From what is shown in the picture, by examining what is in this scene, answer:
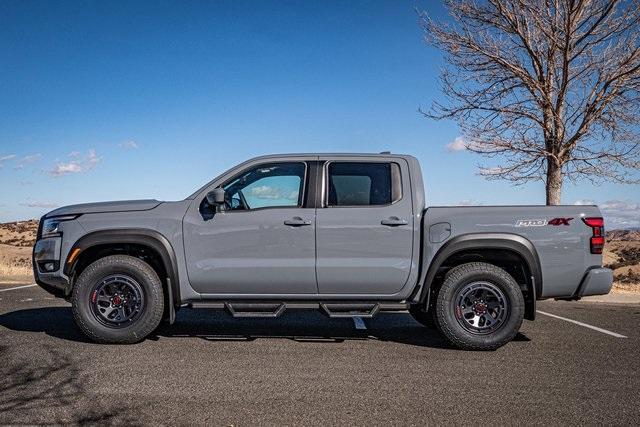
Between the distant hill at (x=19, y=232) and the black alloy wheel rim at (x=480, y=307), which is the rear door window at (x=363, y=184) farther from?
the distant hill at (x=19, y=232)

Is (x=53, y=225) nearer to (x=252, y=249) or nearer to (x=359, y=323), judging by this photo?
(x=252, y=249)

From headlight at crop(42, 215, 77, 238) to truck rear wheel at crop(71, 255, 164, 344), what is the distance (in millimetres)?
552

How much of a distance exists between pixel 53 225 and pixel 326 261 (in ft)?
9.75

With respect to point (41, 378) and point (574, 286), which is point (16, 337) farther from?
point (574, 286)

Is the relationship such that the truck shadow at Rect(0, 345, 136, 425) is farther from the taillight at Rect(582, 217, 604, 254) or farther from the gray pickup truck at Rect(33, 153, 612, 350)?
the taillight at Rect(582, 217, 604, 254)

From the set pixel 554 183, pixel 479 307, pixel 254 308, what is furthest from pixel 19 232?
pixel 479 307

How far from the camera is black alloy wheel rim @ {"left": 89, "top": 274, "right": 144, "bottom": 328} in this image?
592cm

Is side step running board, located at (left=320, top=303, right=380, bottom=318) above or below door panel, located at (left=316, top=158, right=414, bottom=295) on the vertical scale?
below

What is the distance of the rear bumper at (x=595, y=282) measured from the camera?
5820mm

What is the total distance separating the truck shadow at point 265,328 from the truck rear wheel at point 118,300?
1.38 ft

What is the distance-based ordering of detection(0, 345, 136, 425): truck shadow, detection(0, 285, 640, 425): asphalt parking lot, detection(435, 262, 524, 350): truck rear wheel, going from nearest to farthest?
detection(0, 345, 136, 425): truck shadow < detection(0, 285, 640, 425): asphalt parking lot < detection(435, 262, 524, 350): truck rear wheel

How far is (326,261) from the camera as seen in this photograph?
586cm

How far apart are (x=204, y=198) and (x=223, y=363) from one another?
1.80 metres

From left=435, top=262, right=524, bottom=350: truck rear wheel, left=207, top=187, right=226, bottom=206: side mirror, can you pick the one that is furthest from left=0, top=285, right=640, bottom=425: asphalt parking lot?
left=207, top=187, right=226, bottom=206: side mirror
